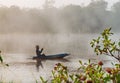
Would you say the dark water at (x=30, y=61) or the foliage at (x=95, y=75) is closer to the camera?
the foliage at (x=95, y=75)

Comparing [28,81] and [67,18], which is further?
[67,18]

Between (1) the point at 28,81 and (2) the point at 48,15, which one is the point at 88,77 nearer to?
(1) the point at 28,81

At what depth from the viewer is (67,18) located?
136625mm

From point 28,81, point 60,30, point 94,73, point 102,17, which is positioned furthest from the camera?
point 60,30

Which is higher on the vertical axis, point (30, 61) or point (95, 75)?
point (95, 75)

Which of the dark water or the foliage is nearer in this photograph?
the foliage

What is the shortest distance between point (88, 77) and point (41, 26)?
412ft

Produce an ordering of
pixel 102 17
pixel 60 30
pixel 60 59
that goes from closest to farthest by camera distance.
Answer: pixel 60 59, pixel 102 17, pixel 60 30

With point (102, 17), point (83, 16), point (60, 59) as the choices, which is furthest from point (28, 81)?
point (102, 17)

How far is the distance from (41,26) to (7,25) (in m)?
10.7

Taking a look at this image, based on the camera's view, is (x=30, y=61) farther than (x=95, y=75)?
Yes

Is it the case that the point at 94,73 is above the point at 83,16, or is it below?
below

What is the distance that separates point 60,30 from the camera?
5748 inches

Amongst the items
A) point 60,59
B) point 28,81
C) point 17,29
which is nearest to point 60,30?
point 17,29
